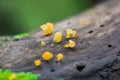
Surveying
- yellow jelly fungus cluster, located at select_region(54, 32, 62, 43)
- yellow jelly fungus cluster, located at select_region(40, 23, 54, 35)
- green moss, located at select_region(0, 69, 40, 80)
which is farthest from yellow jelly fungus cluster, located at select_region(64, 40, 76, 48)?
green moss, located at select_region(0, 69, 40, 80)

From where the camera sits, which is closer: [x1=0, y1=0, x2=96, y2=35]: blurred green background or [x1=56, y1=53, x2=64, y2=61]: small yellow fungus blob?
[x1=56, y1=53, x2=64, y2=61]: small yellow fungus blob

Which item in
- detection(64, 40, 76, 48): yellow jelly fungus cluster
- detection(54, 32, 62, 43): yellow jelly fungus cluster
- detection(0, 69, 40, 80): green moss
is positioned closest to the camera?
detection(0, 69, 40, 80): green moss

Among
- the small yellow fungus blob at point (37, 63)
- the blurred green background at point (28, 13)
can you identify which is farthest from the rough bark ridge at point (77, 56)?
the blurred green background at point (28, 13)

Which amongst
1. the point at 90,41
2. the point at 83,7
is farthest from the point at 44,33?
the point at 83,7

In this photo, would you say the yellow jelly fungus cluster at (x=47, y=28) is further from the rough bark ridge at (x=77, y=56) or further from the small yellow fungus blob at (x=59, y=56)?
the small yellow fungus blob at (x=59, y=56)

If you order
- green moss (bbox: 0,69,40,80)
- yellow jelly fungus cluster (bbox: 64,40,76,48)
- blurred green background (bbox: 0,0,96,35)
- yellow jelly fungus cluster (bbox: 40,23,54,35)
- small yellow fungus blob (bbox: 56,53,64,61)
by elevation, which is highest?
blurred green background (bbox: 0,0,96,35)

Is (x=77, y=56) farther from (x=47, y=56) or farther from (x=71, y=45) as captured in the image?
(x=47, y=56)

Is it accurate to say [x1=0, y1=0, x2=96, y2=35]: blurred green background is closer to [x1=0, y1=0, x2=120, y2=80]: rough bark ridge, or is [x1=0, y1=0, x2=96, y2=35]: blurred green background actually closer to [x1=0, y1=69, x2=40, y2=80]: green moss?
[x1=0, y1=0, x2=120, y2=80]: rough bark ridge
